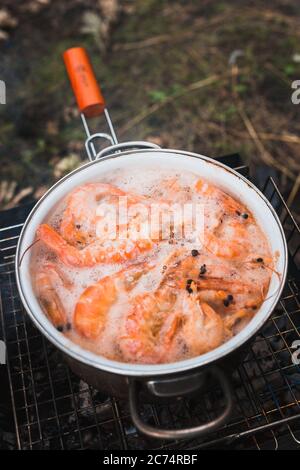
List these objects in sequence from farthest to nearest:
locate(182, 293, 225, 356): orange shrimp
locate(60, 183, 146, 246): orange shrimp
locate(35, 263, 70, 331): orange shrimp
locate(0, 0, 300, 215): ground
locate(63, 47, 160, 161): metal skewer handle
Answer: locate(0, 0, 300, 215): ground < locate(63, 47, 160, 161): metal skewer handle < locate(60, 183, 146, 246): orange shrimp < locate(35, 263, 70, 331): orange shrimp < locate(182, 293, 225, 356): orange shrimp

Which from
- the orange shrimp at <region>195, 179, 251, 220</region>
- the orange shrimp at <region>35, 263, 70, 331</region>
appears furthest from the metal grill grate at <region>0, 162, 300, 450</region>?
the orange shrimp at <region>35, 263, 70, 331</region>

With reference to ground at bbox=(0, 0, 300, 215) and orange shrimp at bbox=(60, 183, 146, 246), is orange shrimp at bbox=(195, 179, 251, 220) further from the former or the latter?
ground at bbox=(0, 0, 300, 215)

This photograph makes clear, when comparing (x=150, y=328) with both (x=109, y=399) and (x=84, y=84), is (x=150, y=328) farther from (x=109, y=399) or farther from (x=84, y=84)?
(x=84, y=84)

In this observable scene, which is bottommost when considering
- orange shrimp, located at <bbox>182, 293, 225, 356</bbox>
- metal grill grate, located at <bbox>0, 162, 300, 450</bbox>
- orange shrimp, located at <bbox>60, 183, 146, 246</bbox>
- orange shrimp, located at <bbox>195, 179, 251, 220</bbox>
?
metal grill grate, located at <bbox>0, 162, 300, 450</bbox>

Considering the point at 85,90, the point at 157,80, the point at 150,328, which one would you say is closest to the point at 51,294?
the point at 150,328

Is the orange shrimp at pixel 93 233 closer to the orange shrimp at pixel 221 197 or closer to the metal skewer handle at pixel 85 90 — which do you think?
the orange shrimp at pixel 221 197

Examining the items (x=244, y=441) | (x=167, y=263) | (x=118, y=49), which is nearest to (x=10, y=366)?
(x=167, y=263)

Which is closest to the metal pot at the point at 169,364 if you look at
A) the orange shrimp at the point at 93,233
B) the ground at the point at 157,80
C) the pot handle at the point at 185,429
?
the pot handle at the point at 185,429

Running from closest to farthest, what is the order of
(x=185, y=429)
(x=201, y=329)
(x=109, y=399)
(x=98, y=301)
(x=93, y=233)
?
(x=185, y=429)
(x=201, y=329)
(x=98, y=301)
(x=93, y=233)
(x=109, y=399)
